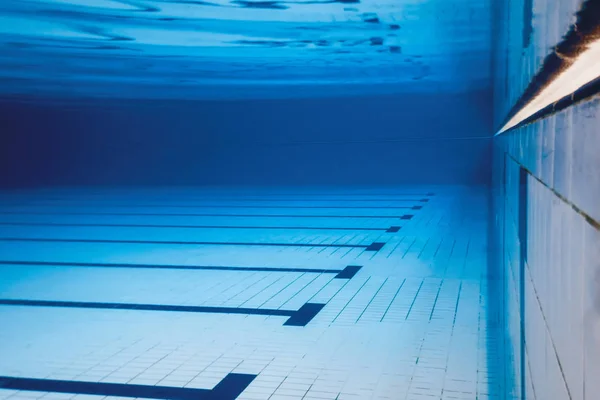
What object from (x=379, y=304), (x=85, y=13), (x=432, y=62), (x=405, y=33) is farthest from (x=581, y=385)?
(x=432, y=62)

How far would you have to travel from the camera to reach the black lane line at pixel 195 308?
3.62 metres

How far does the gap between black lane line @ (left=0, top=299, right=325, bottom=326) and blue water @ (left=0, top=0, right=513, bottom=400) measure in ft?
0.08

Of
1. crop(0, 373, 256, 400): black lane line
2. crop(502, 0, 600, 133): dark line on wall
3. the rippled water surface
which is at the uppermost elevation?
the rippled water surface

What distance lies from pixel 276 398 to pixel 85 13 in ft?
15.6

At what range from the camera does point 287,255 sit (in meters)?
5.62

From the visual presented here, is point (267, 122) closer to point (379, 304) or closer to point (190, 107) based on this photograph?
point (190, 107)

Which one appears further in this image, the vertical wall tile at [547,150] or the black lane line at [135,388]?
the black lane line at [135,388]

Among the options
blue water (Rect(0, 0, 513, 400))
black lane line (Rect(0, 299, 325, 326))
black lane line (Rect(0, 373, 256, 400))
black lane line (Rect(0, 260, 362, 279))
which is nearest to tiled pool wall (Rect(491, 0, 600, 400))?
blue water (Rect(0, 0, 513, 400))

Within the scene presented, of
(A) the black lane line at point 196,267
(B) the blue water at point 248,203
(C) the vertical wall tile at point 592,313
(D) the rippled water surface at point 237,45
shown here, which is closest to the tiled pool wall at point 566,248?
(C) the vertical wall tile at point 592,313

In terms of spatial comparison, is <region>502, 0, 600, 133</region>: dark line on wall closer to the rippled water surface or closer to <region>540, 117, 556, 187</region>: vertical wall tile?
<region>540, 117, 556, 187</region>: vertical wall tile

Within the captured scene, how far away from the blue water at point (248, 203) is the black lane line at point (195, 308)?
24 mm

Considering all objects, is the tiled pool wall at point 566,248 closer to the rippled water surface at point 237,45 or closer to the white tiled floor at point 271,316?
the white tiled floor at point 271,316

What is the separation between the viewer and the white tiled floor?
106 inches

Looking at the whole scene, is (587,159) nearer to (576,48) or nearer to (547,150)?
(576,48)
